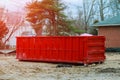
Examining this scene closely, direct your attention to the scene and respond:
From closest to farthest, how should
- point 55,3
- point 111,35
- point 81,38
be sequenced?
point 81,38 < point 111,35 < point 55,3

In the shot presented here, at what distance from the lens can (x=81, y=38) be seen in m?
18.8

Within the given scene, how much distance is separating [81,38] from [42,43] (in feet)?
11.1

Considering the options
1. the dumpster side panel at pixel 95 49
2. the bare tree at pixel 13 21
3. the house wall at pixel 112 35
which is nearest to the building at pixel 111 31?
the house wall at pixel 112 35

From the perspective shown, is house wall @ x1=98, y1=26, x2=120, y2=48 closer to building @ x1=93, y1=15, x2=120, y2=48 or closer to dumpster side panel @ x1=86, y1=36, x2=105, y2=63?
building @ x1=93, y1=15, x2=120, y2=48

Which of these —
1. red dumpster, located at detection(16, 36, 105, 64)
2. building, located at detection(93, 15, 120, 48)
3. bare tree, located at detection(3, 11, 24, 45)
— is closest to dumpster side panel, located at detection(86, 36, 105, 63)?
red dumpster, located at detection(16, 36, 105, 64)

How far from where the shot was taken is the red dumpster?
1884 cm

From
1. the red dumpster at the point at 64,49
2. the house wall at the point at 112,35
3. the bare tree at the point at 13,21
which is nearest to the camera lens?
the red dumpster at the point at 64,49

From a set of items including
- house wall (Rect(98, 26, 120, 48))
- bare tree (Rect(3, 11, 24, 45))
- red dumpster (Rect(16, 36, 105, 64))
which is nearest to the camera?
red dumpster (Rect(16, 36, 105, 64))

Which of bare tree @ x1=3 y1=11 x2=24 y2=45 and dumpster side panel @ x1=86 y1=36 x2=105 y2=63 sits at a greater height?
bare tree @ x1=3 y1=11 x2=24 y2=45

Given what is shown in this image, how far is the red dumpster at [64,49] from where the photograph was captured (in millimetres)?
18844

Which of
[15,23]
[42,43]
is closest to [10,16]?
[15,23]

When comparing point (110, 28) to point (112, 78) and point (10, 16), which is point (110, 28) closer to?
point (10, 16)

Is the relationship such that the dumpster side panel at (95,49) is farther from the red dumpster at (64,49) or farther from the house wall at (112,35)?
the house wall at (112,35)

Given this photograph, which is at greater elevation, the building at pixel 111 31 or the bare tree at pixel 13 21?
the bare tree at pixel 13 21
